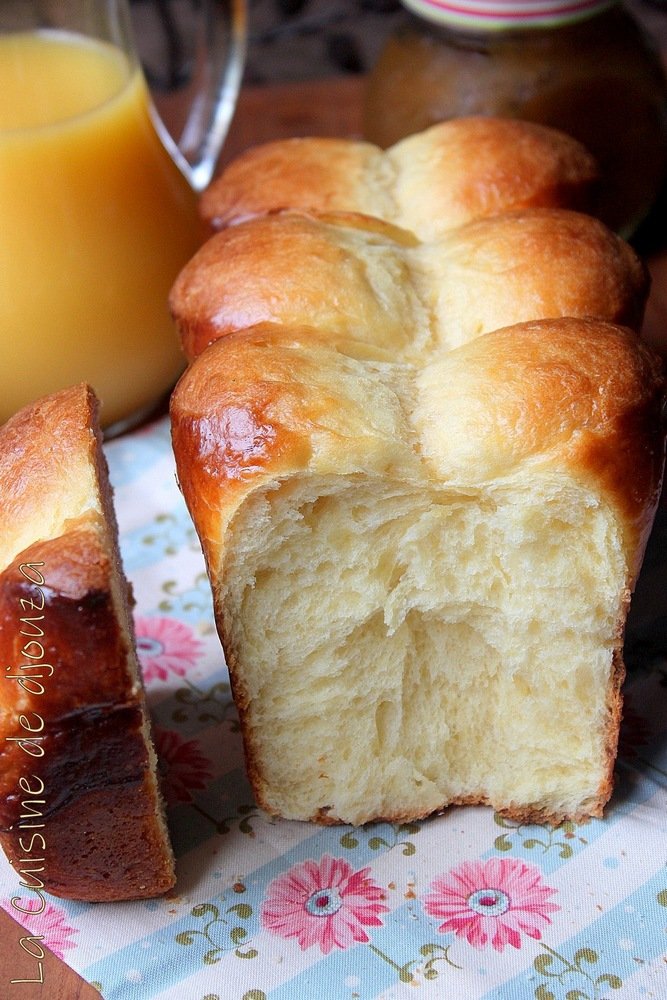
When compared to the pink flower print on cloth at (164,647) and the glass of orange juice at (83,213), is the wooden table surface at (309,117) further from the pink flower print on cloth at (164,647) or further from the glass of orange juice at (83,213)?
the pink flower print on cloth at (164,647)

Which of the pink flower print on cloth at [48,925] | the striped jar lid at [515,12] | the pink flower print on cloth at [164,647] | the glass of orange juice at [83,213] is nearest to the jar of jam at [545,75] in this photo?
the striped jar lid at [515,12]

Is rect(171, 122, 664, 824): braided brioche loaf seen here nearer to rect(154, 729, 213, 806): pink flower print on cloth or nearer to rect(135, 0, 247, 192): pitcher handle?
rect(154, 729, 213, 806): pink flower print on cloth

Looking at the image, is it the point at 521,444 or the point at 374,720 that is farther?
the point at 374,720

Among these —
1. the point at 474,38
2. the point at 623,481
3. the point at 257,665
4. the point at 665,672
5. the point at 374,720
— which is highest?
the point at 474,38

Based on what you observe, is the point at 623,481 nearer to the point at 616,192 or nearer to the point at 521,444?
the point at 521,444

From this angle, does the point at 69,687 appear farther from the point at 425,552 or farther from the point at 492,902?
the point at 492,902

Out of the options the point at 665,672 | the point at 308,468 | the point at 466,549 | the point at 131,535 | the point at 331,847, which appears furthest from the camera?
the point at 131,535

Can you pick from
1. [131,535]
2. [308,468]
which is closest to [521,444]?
[308,468]
